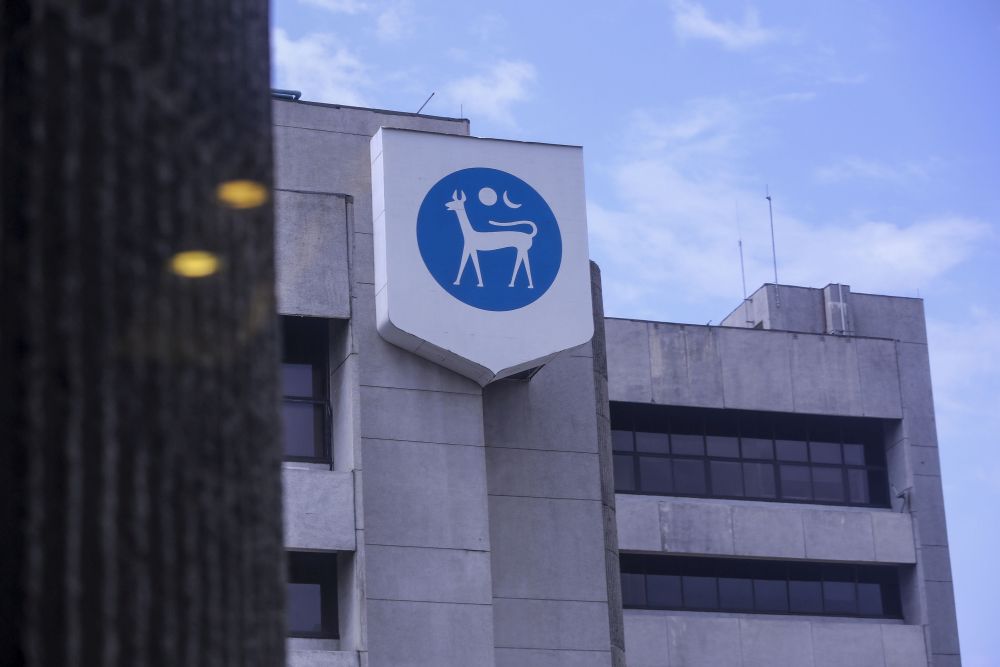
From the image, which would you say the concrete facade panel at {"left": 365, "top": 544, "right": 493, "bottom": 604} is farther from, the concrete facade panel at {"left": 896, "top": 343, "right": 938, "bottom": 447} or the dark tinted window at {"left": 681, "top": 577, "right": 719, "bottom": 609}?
the concrete facade panel at {"left": 896, "top": 343, "right": 938, "bottom": 447}

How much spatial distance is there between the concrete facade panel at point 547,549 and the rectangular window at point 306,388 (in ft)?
9.12

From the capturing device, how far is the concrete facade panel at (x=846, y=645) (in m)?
36.6

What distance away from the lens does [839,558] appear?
37.0 m

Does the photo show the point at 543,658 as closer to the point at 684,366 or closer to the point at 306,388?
the point at 306,388

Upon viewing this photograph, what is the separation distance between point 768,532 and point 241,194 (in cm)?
3599

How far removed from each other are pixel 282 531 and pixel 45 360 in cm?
34

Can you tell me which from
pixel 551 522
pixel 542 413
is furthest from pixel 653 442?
pixel 551 522

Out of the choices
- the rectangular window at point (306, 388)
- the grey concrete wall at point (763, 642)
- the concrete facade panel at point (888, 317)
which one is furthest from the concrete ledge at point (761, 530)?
the rectangular window at point (306, 388)

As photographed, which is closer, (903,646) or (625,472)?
(625,472)

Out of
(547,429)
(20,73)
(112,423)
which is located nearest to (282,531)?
(112,423)

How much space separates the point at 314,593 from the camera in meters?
22.7

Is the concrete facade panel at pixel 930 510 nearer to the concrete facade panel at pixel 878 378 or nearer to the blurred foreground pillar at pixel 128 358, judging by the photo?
the concrete facade panel at pixel 878 378

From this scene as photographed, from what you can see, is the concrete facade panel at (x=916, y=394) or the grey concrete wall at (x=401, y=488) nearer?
the grey concrete wall at (x=401, y=488)

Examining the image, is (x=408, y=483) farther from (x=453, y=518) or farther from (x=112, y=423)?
(x=112, y=423)
